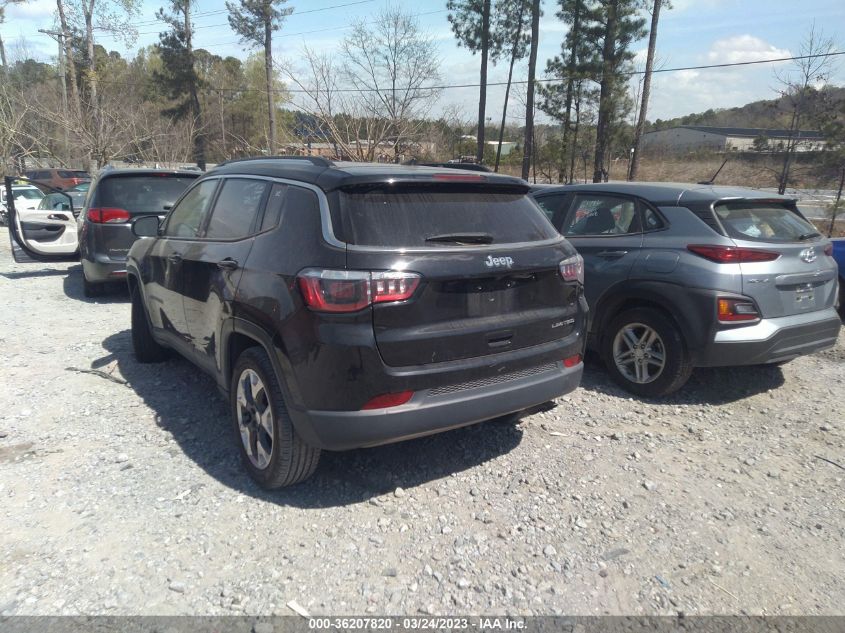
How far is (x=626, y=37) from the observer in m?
25.0

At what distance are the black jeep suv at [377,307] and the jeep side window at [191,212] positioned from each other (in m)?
0.50

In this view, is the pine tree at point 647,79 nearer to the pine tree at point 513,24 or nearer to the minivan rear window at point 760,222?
the pine tree at point 513,24

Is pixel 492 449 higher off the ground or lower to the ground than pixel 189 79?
lower

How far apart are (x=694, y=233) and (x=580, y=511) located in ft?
8.05

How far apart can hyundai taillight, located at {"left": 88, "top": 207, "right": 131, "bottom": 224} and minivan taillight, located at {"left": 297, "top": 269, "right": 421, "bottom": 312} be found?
19.7ft

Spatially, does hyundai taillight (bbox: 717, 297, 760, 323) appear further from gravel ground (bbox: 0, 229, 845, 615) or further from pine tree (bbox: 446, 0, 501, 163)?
pine tree (bbox: 446, 0, 501, 163)

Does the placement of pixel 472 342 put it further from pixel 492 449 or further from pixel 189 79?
pixel 189 79

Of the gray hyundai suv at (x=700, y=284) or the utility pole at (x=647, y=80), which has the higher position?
the utility pole at (x=647, y=80)

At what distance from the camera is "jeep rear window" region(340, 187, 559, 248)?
289cm

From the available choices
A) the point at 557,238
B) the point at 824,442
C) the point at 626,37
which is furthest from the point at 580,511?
the point at 626,37

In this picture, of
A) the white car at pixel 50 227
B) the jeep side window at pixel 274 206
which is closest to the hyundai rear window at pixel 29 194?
the white car at pixel 50 227

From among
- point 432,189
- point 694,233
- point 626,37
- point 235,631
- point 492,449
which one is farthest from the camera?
point 626,37

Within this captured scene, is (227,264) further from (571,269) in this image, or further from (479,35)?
(479,35)

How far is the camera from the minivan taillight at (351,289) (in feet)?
8.96
